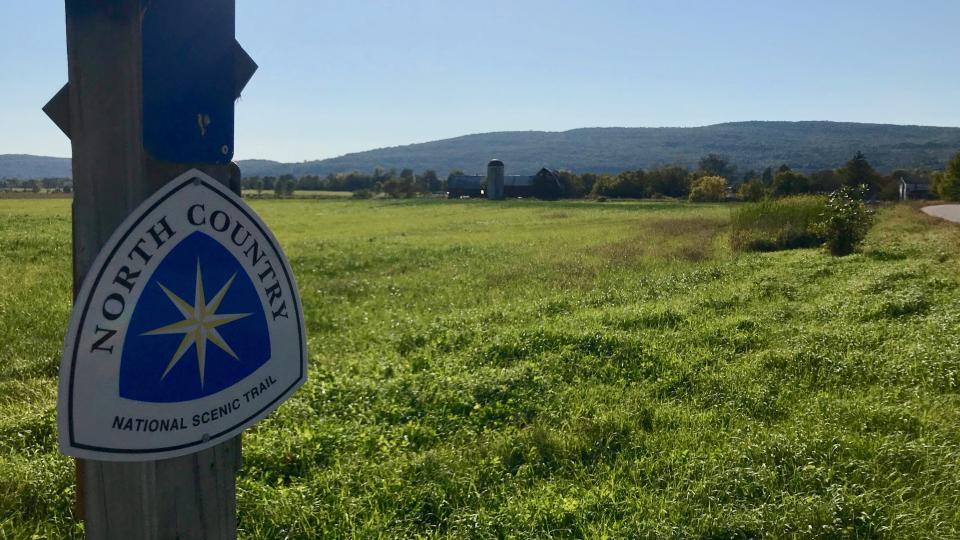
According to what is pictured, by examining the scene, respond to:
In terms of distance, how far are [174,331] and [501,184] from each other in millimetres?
90515

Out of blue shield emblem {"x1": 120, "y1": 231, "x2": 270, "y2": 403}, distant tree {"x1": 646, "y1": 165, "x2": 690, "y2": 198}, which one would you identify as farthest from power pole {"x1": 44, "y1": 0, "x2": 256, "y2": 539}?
distant tree {"x1": 646, "y1": 165, "x2": 690, "y2": 198}

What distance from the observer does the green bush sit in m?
20.5

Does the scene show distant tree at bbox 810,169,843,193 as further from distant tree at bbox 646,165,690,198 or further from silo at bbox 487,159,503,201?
silo at bbox 487,159,503,201

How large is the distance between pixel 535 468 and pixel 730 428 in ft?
5.47

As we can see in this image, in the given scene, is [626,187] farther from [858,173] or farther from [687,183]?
[858,173]

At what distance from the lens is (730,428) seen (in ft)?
16.7

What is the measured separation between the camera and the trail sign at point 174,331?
157 centimetres

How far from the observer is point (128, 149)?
62.4 inches

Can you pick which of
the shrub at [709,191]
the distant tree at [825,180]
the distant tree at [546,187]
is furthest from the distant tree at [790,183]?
the distant tree at [546,187]

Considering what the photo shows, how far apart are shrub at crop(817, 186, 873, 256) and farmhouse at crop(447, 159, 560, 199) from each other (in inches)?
2743

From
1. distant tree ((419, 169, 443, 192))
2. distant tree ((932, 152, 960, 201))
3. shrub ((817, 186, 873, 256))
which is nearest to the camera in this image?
shrub ((817, 186, 873, 256))

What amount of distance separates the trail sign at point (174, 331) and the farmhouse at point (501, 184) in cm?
8614

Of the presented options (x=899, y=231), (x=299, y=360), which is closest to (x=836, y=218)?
(x=899, y=231)

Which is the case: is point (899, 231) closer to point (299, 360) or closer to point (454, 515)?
point (454, 515)
